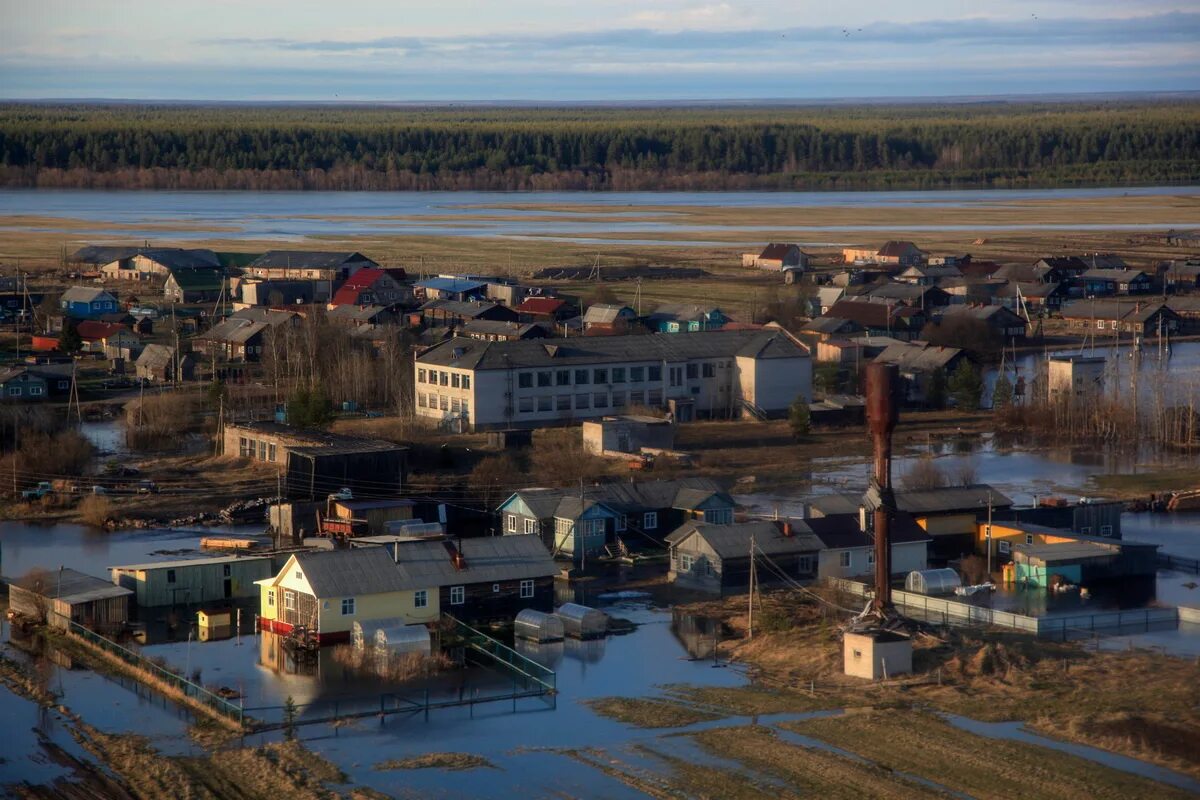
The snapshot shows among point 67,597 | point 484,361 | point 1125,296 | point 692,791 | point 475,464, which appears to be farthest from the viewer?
point 1125,296

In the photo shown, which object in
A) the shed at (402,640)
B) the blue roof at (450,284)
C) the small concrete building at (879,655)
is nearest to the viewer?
the small concrete building at (879,655)

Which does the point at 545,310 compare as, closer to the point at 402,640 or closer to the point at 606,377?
the point at 606,377

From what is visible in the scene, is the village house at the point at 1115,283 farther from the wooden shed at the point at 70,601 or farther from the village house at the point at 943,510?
the wooden shed at the point at 70,601

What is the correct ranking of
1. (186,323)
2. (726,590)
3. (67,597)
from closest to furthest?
1. (67,597)
2. (726,590)
3. (186,323)

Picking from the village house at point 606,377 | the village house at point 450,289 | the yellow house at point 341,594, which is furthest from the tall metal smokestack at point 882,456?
the village house at point 450,289

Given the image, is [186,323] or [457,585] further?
[186,323]

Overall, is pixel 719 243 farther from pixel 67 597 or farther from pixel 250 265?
pixel 67 597

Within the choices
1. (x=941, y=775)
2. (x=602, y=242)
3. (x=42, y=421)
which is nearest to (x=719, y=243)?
(x=602, y=242)
